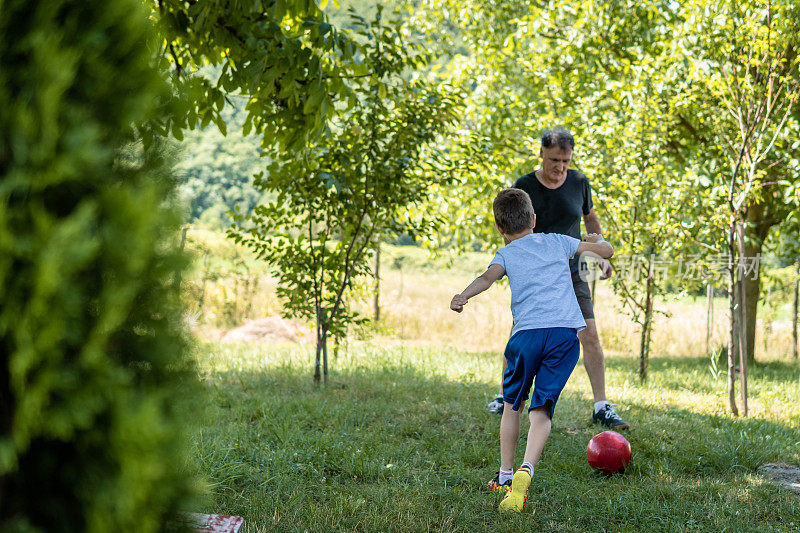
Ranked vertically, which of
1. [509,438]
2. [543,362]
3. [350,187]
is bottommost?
[509,438]

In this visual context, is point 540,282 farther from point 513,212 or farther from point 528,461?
point 528,461

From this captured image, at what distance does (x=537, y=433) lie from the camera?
342 centimetres

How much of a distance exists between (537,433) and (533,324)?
59cm

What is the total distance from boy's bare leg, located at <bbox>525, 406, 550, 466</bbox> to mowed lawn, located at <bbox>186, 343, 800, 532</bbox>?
242mm

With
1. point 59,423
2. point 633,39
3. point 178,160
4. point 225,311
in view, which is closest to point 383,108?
point 178,160

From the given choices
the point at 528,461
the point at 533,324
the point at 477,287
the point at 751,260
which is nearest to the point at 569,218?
the point at 533,324

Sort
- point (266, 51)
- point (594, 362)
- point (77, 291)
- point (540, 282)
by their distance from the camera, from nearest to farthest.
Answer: point (77, 291), point (540, 282), point (266, 51), point (594, 362)

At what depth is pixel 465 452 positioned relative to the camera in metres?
4.18

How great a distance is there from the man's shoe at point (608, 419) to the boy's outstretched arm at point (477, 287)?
6.52ft

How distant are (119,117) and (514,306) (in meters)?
2.86

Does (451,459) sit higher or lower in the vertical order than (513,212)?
lower

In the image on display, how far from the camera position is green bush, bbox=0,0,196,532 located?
0.94m

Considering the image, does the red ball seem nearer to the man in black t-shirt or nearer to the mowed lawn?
the mowed lawn

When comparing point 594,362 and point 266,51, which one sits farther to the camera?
point 594,362
